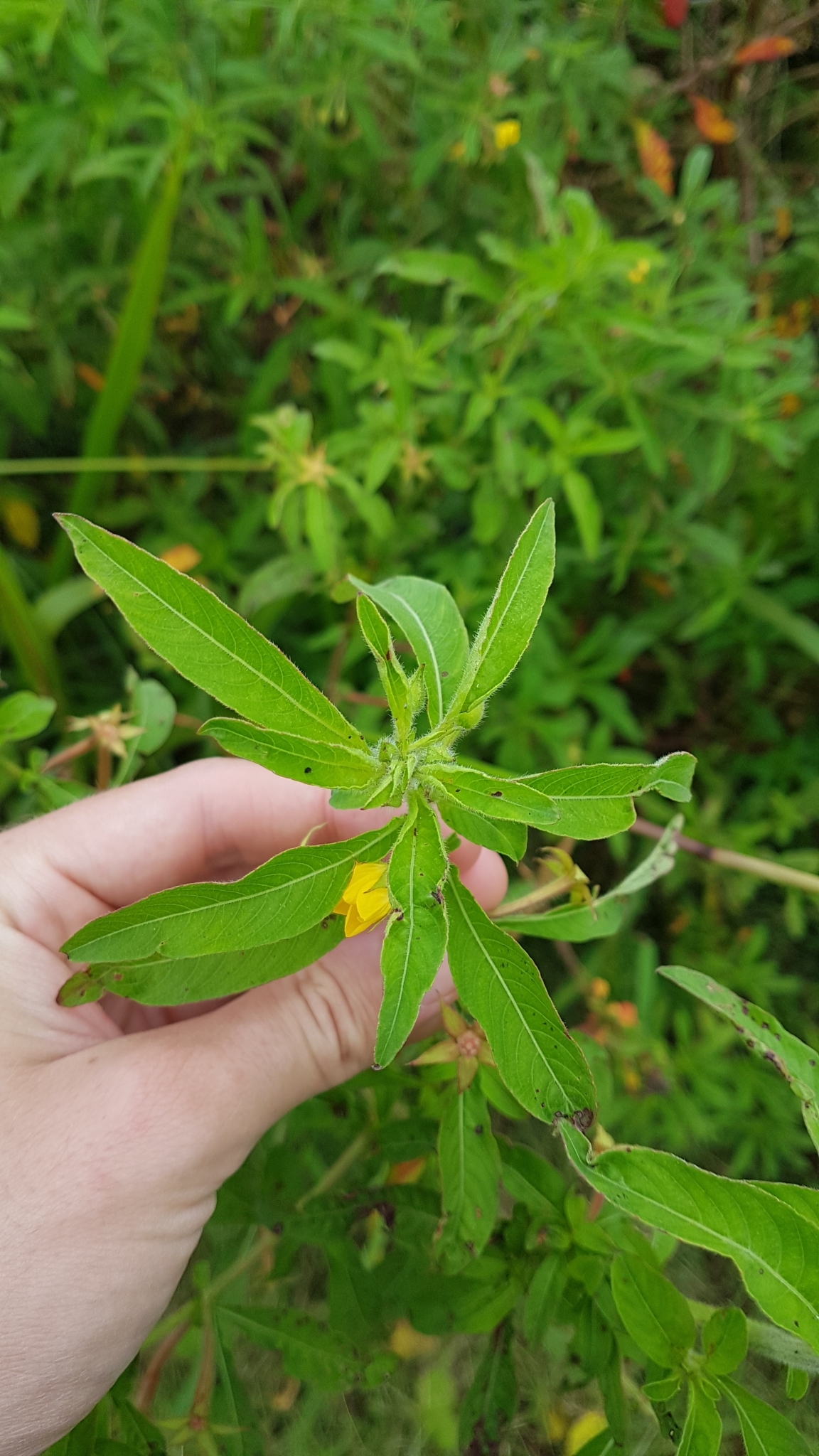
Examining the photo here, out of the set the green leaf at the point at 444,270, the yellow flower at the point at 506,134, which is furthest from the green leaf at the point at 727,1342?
the yellow flower at the point at 506,134

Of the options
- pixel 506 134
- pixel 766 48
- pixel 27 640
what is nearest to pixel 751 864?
pixel 506 134

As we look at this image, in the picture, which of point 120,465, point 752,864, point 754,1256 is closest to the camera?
point 754,1256

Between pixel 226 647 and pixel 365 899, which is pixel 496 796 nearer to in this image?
pixel 365 899

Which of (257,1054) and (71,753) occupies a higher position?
(71,753)

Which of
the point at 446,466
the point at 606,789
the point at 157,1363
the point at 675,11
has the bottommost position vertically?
the point at 157,1363

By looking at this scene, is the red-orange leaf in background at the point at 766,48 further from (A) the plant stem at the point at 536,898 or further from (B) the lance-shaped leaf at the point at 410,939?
(B) the lance-shaped leaf at the point at 410,939

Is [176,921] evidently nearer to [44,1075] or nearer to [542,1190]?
[44,1075]

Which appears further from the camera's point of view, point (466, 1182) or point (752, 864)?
point (752, 864)

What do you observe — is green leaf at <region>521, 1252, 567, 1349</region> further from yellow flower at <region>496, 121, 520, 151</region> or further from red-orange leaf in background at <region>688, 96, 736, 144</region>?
red-orange leaf in background at <region>688, 96, 736, 144</region>
